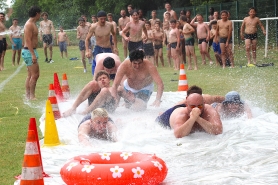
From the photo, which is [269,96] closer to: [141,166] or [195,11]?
[141,166]

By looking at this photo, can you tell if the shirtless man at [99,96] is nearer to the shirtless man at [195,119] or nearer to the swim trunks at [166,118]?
the swim trunks at [166,118]

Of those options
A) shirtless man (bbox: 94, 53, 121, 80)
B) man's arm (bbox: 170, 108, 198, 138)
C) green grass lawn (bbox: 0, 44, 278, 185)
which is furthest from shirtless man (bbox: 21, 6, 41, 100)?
man's arm (bbox: 170, 108, 198, 138)

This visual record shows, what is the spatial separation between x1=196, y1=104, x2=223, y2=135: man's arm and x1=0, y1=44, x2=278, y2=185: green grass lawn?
2.11 meters

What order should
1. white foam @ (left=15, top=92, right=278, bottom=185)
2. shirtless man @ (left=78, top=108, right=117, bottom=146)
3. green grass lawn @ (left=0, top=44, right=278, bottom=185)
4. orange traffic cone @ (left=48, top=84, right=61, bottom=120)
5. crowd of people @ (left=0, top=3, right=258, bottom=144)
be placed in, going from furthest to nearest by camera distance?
orange traffic cone @ (left=48, top=84, right=61, bottom=120) → crowd of people @ (left=0, top=3, right=258, bottom=144) → shirtless man @ (left=78, top=108, right=117, bottom=146) → green grass lawn @ (left=0, top=44, right=278, bottom=185) → white foam @ (left=15, top=92, right=278, bottom=185)

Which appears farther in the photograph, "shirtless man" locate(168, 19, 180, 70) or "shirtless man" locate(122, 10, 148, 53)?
"shirtless man" locate(168, 19, 180, 70)

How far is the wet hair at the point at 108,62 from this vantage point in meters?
10.1

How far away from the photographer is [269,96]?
10398mm

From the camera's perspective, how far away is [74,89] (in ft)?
43.4

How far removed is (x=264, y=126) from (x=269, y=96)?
3.22 metres

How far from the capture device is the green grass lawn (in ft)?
22.1

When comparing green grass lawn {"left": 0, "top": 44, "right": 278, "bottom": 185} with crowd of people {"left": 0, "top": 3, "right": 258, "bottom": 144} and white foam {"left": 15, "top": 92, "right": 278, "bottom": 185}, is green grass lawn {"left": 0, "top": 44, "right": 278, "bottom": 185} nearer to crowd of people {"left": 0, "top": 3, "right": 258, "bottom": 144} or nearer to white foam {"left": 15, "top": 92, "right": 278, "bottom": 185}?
white foam {"left": 15, "top": 92, "right": 278, "bottom": 185}

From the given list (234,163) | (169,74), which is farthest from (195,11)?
(234,163)

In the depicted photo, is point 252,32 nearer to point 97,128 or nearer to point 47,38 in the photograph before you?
point 47,38

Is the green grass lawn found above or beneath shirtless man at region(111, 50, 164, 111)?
beneath
